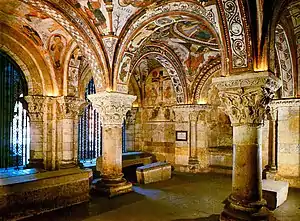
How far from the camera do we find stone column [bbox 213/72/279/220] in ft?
15.4

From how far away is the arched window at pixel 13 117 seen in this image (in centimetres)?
937

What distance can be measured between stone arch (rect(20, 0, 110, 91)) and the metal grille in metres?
4.98

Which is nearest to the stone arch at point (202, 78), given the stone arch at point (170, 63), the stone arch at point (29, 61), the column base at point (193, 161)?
the stone arch at point (170, 63)

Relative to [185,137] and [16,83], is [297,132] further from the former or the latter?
[16,83]

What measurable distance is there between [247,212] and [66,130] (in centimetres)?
664

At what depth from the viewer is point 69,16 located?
6383mm

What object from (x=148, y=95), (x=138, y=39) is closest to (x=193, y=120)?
(x=148, y=95)

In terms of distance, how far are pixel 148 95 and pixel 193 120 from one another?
312 centimetres

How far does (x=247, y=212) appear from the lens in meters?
4.62

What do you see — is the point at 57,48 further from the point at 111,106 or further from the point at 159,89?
the point at 159,89

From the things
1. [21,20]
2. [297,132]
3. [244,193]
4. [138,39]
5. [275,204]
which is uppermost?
[21,20]

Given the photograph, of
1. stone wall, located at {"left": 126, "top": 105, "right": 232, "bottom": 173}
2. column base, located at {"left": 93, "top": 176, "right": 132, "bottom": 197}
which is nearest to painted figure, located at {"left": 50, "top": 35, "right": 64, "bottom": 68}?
column base, located at {"left": 93, "top": 176, "right": 132, "bottom": 197}

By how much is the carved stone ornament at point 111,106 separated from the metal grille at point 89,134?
16.1 ft

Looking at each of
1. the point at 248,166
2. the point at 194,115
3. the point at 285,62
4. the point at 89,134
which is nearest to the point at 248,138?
the point at 248,166
